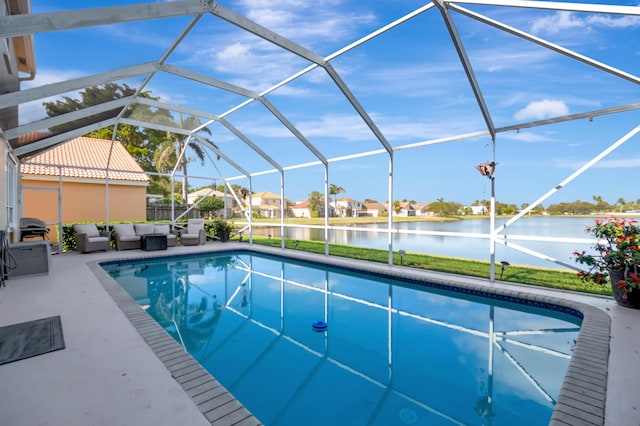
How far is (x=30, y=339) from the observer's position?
3316mm

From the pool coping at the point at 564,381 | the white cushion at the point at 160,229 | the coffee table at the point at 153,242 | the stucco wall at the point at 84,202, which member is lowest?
the pool coping at the point at 564,381

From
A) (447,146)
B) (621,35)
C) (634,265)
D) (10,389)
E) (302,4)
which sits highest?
(302,4)

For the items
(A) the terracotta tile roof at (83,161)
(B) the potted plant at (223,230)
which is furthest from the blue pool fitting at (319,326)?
(A) the terracotta tile roof at (83,161)

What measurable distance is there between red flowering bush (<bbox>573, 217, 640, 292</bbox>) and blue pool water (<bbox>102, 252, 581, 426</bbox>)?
0.80 m

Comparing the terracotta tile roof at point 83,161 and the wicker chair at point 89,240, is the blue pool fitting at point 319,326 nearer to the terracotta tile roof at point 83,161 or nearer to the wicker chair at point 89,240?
the wicker chair at point 89,240

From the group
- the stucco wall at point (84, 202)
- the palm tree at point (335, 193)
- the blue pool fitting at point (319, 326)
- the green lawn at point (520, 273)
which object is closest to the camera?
→ the blue pool fitting at point (319, 326)

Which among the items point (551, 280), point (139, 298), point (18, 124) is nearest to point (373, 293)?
point (551, 280)

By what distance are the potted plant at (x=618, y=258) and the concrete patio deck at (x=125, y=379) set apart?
0.81 ft

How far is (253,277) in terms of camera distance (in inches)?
295

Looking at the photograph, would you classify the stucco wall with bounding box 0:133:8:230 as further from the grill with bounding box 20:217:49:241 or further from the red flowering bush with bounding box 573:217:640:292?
the red flowering bush with bounding box 573:217:640:292

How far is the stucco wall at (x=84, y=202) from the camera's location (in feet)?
38.8

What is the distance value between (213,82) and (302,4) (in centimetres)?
261

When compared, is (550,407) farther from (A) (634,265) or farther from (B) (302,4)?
(B) (302,4)

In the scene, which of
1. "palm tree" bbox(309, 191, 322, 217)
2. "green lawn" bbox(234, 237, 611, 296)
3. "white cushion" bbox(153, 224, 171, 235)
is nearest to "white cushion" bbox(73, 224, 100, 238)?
"white cushion" bbox(153, 224, 171, 235)
